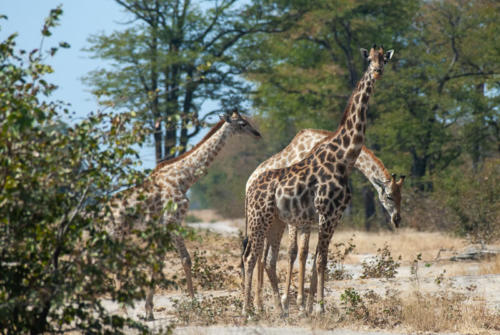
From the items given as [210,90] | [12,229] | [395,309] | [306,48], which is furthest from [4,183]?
[306,48]

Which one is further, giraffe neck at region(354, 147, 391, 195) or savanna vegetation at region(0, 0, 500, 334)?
savanna vegetation at region(0, 0, 500, 334)

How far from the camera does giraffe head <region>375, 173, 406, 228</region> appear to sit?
1155 cm

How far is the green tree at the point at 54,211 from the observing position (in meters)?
5.53

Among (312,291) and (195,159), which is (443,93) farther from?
(312,291)

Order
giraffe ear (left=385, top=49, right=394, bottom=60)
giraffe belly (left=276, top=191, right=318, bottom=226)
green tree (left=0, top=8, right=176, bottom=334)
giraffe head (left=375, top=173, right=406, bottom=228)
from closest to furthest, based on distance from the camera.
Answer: green tree (left=0, top=8, right=176, bottom=334), giraffe belly (left=276, top=191, right=318, bottom=226), giraffe ear (left=385, top=49, right=394, bottom=60), giraffe head (left=375, top=173, right=406, bottom=228)

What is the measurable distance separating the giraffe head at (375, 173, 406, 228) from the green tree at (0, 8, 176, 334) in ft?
21.0

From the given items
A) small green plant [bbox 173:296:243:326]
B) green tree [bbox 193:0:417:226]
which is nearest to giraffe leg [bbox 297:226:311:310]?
small green plant [bbox 173:296:243:326]

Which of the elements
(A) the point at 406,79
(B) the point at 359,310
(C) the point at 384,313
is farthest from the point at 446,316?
(A) the point at 406,79

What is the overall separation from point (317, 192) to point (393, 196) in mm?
3201

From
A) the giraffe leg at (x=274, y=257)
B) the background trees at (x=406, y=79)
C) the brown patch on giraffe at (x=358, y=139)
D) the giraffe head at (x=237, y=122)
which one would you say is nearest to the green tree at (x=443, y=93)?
the background trees at (x=406, y=79)

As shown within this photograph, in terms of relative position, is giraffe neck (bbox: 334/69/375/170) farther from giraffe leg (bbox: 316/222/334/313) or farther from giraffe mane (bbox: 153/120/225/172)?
giraffe mane (bbox: 153/120/225/172)

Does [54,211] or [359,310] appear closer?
[54,211]

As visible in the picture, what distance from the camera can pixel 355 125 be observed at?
914 centimetres

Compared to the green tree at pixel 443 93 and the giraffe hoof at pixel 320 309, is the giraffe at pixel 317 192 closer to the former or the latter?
the giraffe hoof at pixel 320 309
